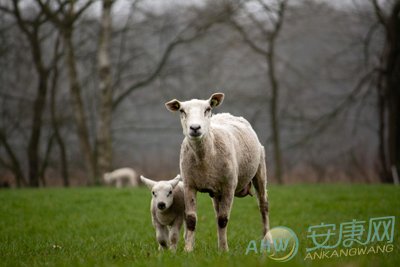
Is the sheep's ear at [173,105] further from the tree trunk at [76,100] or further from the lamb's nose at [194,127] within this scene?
the tree trunk at [76,100]

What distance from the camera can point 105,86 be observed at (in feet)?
72.5

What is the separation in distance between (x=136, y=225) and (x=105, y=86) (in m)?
12.7

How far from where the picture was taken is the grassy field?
17.7 ft

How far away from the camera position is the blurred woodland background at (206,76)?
2316 cm

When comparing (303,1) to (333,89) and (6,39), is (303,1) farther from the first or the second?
(6,39)

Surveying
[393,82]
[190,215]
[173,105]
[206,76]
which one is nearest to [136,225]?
[190,215]

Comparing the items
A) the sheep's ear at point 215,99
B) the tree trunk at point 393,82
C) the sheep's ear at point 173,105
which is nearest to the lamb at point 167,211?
the sheep's ear at point 173,105

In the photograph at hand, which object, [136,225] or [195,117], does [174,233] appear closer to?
[195,117]

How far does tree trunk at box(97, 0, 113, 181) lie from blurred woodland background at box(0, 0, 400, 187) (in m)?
0.04

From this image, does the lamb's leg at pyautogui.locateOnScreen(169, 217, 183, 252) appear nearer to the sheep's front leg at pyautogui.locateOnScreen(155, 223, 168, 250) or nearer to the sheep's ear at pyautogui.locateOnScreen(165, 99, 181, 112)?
the sheep's front leg at pyautogui.locateOnScreen(155, 223, 168, 250)

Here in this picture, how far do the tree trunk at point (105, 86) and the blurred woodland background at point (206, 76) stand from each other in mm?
39

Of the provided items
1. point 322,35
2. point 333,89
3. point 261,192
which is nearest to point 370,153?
Answer: point 333,89

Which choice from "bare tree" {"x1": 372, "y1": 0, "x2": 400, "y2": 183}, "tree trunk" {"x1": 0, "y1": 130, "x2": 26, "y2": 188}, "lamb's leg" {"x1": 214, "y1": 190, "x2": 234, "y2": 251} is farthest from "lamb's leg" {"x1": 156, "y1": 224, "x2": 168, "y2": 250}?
"tree trunk" {"x1": 0, "y1": 130, "x2": 26, "y2": 188}

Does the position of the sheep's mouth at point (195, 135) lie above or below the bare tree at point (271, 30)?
below
